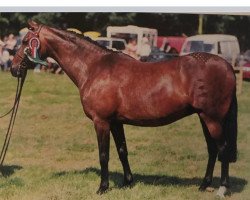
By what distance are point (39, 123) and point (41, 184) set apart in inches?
22.9

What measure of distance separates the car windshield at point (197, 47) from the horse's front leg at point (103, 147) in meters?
0.83

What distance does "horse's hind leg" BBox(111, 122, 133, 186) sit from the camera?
331cm

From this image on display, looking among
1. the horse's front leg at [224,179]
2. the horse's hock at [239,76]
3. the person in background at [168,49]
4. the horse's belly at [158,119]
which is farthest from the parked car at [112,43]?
the horse's front leg at [224,179]

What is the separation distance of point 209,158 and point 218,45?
816mm

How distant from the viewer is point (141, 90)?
10.2ft

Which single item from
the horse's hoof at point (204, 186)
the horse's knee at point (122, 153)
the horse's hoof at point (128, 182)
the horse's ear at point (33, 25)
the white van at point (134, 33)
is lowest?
the horse's hoof at point (128, 182)

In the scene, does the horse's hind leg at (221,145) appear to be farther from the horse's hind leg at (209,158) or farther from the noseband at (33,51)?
the noseband at (33,51)

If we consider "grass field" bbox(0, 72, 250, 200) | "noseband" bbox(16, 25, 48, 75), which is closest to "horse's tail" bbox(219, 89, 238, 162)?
"grass field" bbox(0, 72, 250, 200)

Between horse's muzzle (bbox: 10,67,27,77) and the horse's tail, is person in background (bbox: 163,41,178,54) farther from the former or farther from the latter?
horse's muzzle (bbox: 10,67,27,77)

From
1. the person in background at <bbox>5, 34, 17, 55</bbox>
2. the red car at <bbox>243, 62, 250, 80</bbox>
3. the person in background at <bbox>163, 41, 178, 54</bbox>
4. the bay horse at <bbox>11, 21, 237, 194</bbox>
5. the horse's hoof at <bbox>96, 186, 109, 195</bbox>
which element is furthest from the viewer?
the person in background at <bbox>5, 34, 17, 55</bbox>

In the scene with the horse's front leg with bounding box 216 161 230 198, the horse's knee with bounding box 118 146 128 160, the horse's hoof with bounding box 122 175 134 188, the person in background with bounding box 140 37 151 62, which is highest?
the person in background with bounding box 140 37 151 62

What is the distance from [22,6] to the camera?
3461 millimetres

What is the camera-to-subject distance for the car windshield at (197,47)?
3193 millimetres
